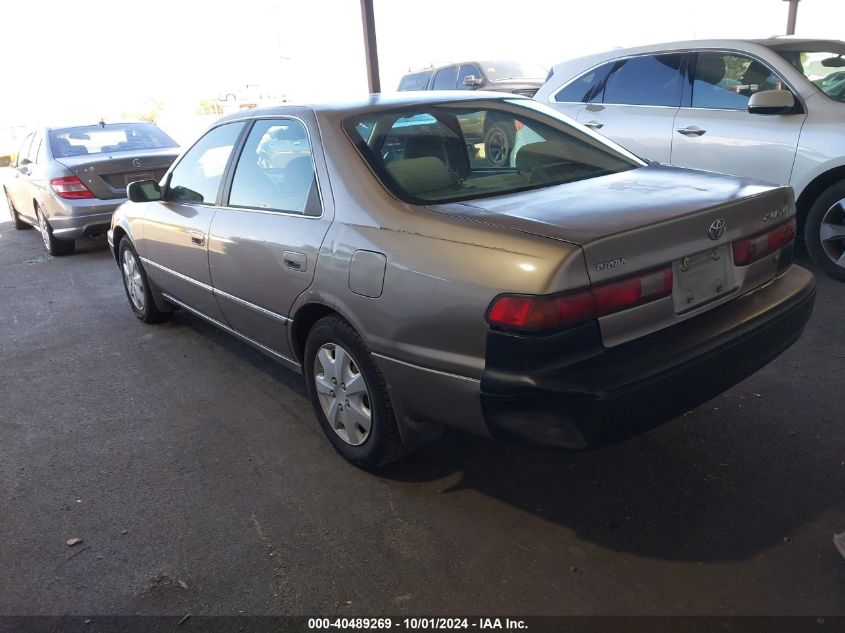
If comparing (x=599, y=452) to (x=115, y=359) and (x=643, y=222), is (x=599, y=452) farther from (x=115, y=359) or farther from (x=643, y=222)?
(x=115, y=359)

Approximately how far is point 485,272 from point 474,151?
1260mm

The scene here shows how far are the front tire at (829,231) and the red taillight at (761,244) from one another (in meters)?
2.56

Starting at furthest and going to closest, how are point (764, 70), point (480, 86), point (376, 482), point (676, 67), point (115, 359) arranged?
point (480, 86) < point (676, 67) < point (764, 70) < point (115, 359) < point (376, 482)

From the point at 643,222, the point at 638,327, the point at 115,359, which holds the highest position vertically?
the point at 643,222

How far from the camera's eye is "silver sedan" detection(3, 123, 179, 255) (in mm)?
8039

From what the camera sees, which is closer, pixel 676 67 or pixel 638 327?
pixel 638 327

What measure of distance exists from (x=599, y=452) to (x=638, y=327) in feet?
3.33

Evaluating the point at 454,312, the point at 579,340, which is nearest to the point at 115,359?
the point at 454,312

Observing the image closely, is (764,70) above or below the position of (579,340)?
above

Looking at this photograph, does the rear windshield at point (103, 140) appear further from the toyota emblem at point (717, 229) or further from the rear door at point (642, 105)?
the toyota emblem at point (717, 229)

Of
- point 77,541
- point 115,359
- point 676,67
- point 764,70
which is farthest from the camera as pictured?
point 676,67

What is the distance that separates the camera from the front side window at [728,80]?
18.4ft

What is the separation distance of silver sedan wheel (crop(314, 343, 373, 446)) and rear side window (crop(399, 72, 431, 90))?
11426 mm

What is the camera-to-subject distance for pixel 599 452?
3.27m
